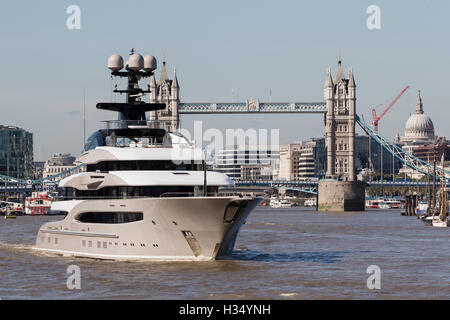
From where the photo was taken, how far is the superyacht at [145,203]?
38.3m

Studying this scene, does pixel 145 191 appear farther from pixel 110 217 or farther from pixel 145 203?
pixel 110 217

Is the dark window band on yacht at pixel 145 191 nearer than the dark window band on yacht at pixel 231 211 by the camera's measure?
No

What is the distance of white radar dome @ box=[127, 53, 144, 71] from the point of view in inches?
1884

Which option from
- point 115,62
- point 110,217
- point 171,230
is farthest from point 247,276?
point 115,62

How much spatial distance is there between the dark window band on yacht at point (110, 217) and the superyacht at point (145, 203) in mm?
42

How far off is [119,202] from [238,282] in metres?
7.47

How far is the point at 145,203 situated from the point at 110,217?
2340mm

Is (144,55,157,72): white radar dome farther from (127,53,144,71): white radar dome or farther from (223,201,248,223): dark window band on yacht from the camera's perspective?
(223,201,248,223): dark window band on yacht

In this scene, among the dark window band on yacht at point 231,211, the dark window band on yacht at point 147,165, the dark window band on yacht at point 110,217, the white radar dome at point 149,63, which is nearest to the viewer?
the dark window band on yacht at point 231,211

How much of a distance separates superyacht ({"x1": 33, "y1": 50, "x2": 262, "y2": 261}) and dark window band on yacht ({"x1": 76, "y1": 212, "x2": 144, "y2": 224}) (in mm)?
42

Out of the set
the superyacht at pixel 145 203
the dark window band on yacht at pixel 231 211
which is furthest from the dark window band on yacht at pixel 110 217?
the dark window band on yacht at pixel 231 211

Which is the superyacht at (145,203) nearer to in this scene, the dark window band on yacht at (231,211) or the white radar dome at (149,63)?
the dark window band on yacht at (231,211)

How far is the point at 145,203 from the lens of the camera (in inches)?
1516
